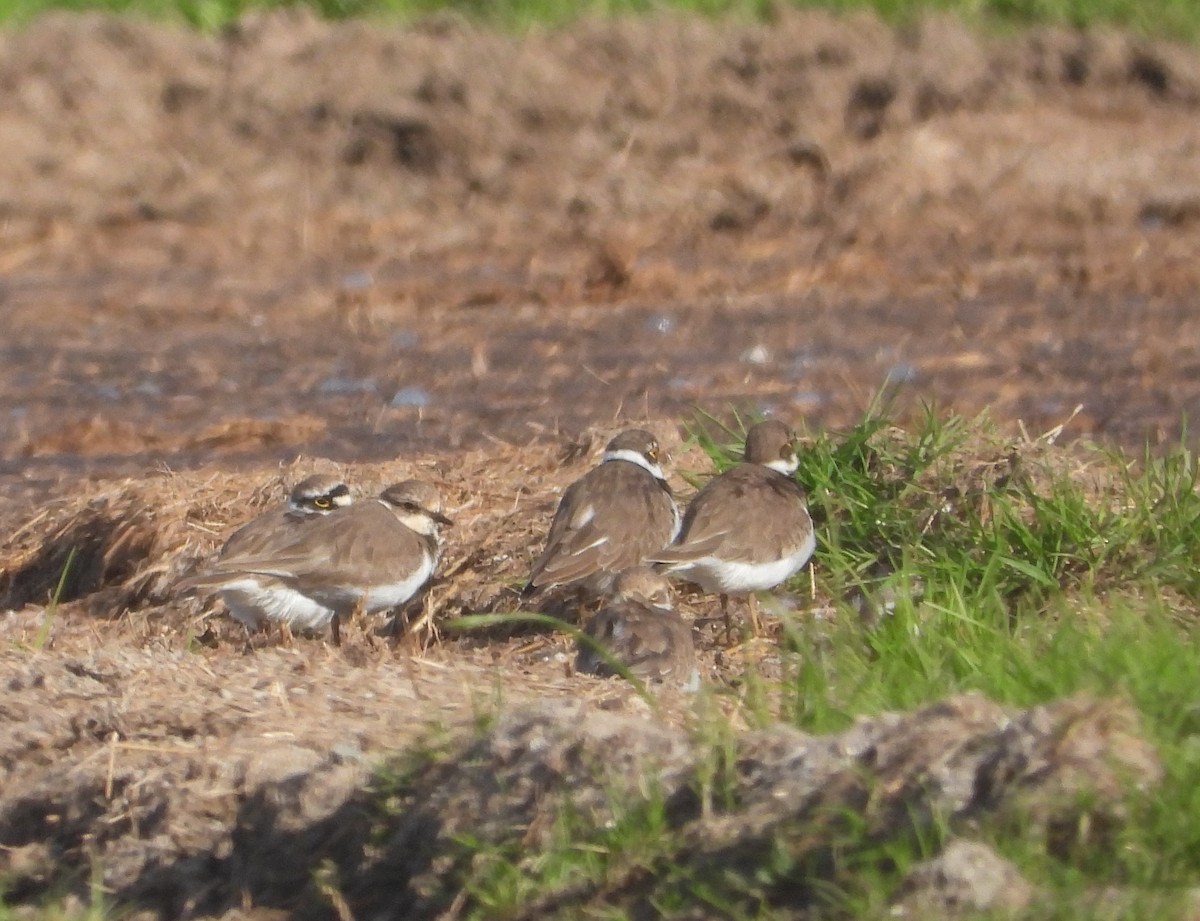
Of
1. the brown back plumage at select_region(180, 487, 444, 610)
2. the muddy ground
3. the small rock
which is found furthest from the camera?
the brown back plumage at select_region(180, 487, 444, 610)

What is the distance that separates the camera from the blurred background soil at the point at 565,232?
12.6 meters

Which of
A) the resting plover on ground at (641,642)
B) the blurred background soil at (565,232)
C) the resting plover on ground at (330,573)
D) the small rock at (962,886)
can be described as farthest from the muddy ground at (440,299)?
the small rock at (962,886)

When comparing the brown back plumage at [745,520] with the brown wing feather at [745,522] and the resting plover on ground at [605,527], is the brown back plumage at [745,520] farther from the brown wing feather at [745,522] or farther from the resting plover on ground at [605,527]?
the resting plover on ground at [605,527]

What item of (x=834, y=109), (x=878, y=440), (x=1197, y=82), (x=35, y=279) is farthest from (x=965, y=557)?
(x=1197, y=82)

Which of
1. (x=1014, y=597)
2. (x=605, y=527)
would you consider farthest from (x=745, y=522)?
A: (x=1014, y=597)

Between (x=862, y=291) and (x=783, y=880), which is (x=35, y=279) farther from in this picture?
(x=783, y=880)

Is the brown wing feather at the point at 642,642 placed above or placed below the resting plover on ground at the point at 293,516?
above

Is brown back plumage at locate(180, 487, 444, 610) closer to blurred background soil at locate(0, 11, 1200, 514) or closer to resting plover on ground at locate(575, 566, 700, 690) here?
resting plover on ground at locate(575, 566, 700, 690)

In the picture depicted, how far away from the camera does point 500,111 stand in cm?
1870

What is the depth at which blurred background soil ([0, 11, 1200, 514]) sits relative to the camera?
12.6 m

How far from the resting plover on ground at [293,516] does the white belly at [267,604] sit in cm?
17

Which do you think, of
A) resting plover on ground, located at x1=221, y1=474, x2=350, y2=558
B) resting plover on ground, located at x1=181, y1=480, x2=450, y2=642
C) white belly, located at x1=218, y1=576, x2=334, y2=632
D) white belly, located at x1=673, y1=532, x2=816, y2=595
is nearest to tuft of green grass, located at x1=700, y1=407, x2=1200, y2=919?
white belly, located at x1=673, y1=532, x2=816, y2=595

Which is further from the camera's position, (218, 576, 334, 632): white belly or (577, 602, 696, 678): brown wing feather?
(218, 576, 334, 632): white belly

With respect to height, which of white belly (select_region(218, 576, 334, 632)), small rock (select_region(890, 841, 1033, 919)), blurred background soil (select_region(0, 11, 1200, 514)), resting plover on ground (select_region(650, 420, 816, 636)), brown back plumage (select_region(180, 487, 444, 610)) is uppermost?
small rock (select_region(890, 841, 1033, 919))
